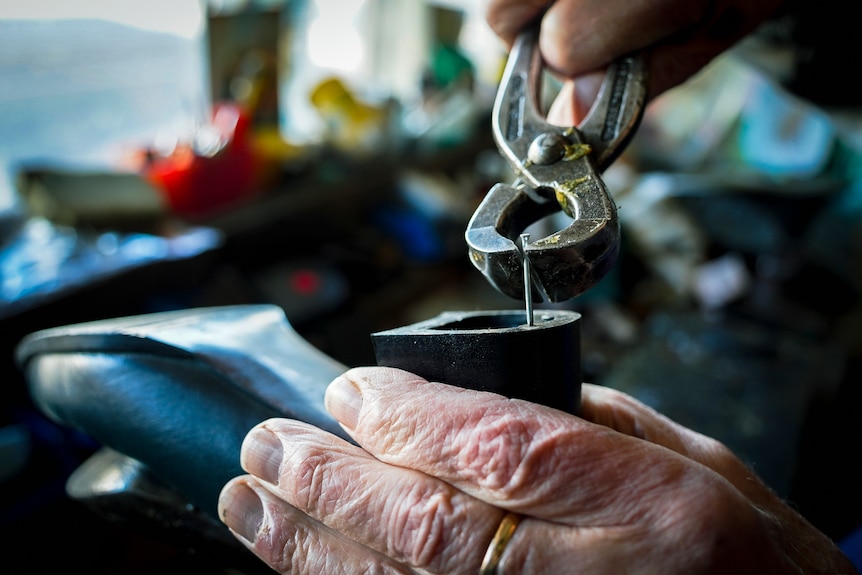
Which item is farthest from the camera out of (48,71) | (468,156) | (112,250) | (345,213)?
(468,156)

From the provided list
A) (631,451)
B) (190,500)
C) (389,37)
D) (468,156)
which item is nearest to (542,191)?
(631,451)

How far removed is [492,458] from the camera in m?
0.49

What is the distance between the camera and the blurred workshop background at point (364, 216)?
1576 millimetres

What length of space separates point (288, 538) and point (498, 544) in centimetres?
23

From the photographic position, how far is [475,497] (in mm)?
508

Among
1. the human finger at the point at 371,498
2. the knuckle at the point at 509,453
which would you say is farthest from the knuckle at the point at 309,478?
the knuckle at the point at 509,453

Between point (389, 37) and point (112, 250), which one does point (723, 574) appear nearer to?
point (112, 250)

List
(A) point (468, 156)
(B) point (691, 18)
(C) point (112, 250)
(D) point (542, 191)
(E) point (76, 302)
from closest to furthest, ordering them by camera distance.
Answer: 1. (D) point (542, 191)
2. (B) point (691, 18)
3. (E) point (76, 302)
4. (C) point (112, 250)
5. (A) point (468, 156)

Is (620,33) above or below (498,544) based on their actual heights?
above

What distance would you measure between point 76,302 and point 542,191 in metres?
1.53

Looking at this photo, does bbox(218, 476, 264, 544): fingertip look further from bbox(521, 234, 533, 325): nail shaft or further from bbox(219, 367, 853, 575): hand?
bbox(521, 234, 533, 325): nail shaft

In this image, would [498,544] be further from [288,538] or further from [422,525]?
[288,538]

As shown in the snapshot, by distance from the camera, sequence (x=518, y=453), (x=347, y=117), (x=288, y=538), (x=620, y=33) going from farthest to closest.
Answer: (x=347, y=117) < (x=620, y=33) < (x=288, y=538) < (x=518, y=453)

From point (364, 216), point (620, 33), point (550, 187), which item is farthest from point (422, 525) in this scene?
point (364, 216)
